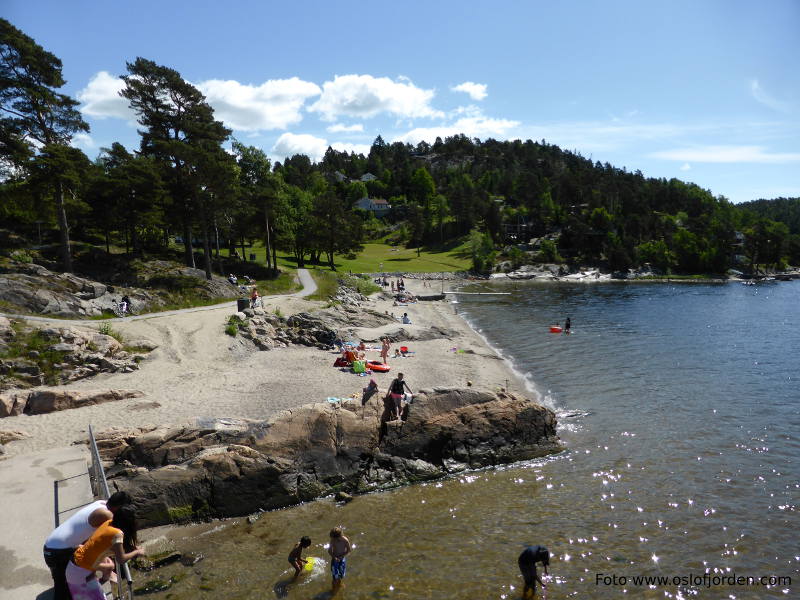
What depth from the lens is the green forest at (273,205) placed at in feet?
110

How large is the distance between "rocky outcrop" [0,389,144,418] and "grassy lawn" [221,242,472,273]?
60.1 m

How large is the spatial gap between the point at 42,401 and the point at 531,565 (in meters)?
18.9

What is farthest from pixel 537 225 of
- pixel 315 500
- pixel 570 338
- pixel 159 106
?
pixel 315 500

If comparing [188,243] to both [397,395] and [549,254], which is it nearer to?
[397,395]

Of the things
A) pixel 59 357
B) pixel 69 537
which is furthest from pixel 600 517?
pixel 59 357

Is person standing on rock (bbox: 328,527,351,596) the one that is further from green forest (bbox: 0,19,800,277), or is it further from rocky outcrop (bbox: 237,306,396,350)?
green forest (bbox: 0,19,800,277)

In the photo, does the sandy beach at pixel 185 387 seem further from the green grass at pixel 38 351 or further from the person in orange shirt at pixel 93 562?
the person in orange shirt at pixel 93 562

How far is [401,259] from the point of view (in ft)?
364

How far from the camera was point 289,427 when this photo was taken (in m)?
16.2

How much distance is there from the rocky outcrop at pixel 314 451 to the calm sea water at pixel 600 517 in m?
0.79

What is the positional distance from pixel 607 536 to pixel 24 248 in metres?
46.9

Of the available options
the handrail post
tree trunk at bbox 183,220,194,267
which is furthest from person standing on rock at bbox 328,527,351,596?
tree trunk at bbox 183,220,194,267

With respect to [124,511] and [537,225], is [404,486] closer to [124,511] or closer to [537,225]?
[124,511]

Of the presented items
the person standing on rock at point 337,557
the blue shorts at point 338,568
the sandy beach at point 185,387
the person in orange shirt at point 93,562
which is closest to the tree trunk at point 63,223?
the sandy beach at point 185,387
